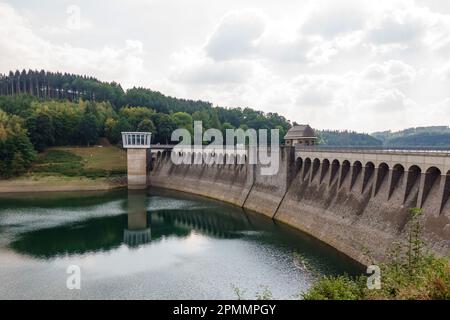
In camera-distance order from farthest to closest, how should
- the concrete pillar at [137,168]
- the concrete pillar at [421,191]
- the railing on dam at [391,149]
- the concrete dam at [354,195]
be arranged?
the concrete pillar at [137,168]
the railing on dam at [391,149]
the concrete pillar at [421,191]
the concrete dam at [354,195]

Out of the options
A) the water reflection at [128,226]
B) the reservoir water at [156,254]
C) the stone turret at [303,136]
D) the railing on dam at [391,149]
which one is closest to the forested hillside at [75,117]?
the water reflection at [128,226]

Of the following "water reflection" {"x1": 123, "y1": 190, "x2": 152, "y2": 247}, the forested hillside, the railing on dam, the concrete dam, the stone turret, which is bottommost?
"water reflection" {"x1": 123, "y1": 190, "x2": 152, "y2": 247}

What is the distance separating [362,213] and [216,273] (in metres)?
15.2

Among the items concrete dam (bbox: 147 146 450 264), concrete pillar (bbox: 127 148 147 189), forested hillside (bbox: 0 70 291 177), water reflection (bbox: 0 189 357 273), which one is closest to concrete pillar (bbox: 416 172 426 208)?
concrete dam (bbox: 147 146 450 264)

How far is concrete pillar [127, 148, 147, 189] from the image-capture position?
8325 cm

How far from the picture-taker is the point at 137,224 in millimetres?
50938

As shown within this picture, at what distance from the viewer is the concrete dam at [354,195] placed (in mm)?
28922

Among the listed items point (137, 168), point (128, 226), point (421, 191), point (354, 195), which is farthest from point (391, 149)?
point (137, 168)

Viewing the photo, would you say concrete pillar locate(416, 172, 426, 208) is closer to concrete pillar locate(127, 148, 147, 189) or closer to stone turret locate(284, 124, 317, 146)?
stone turret locate(284, 124, 317, 146)

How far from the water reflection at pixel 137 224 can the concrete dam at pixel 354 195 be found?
15.0 m

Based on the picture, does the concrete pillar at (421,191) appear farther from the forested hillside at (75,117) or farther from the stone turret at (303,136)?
the forested hillside at (75,117)

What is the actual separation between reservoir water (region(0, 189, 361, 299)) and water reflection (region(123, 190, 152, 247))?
13cm

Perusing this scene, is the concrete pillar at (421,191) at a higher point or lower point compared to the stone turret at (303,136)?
lower

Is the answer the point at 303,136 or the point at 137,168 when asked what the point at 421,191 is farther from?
the point at 137,168
